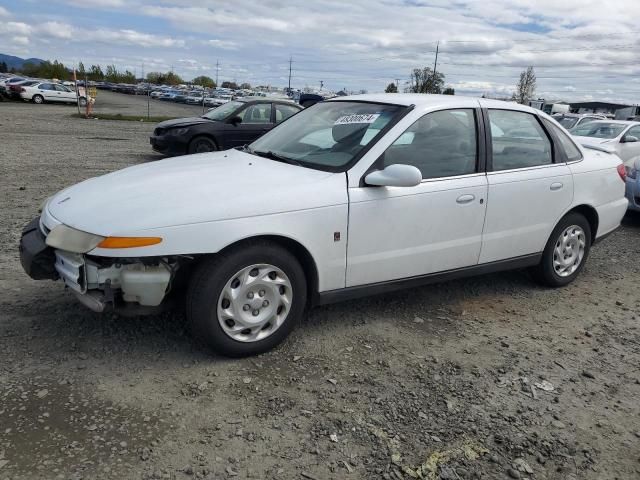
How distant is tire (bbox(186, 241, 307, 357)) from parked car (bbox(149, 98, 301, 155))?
839 centimetres

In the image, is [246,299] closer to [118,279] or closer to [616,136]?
[118,279]

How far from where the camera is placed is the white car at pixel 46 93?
123 ft

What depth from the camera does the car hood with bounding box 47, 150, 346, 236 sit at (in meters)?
3.15

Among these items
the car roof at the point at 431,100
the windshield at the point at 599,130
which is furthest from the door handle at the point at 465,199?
the windshield at the point at 599,130

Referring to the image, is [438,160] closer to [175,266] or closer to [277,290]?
[277,290]

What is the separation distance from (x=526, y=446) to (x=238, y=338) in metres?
1.71

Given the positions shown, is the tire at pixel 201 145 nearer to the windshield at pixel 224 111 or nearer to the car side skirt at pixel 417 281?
the windshield at pixel 224 111

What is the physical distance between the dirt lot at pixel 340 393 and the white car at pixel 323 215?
0.36 metres

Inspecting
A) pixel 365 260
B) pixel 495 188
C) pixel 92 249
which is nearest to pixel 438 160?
pixel 495 188

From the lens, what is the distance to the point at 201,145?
38.5 ft

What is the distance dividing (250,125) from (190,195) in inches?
357

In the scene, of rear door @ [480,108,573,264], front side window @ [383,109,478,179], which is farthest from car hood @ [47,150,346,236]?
rear door @ [480,108,573,264]

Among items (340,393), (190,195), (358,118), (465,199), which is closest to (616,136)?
(465,199)

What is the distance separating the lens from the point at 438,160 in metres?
4.09
